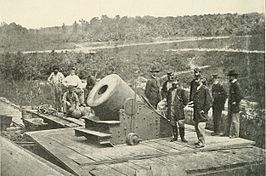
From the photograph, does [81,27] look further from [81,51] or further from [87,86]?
[87,86]

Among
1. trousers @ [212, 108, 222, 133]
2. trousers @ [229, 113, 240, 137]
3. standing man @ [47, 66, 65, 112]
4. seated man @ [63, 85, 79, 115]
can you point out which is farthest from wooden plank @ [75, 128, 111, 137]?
trousers @ [229, 113, 240, 137]

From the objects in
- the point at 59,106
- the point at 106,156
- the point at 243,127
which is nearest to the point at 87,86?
the point at 59,106

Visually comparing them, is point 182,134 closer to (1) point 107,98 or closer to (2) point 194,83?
(2) point 194,83

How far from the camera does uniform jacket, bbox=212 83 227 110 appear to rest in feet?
20.7

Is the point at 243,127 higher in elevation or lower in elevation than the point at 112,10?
lower

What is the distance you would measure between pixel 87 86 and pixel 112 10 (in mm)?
891

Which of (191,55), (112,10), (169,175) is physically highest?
(112,10)

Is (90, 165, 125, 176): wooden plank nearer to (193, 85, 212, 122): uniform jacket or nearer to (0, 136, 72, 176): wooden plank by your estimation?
(0, 136, 72, 176): wooden plank

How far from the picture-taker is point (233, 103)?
642cm

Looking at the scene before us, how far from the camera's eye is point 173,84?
20.1ft

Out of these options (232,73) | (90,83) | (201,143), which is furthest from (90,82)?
(232,73)

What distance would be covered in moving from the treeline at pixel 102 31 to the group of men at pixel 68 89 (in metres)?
0.32

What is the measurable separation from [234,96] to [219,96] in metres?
0.16

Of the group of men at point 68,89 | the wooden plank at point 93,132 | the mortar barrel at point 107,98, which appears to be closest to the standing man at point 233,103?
the mortar barrel at point 107,98
